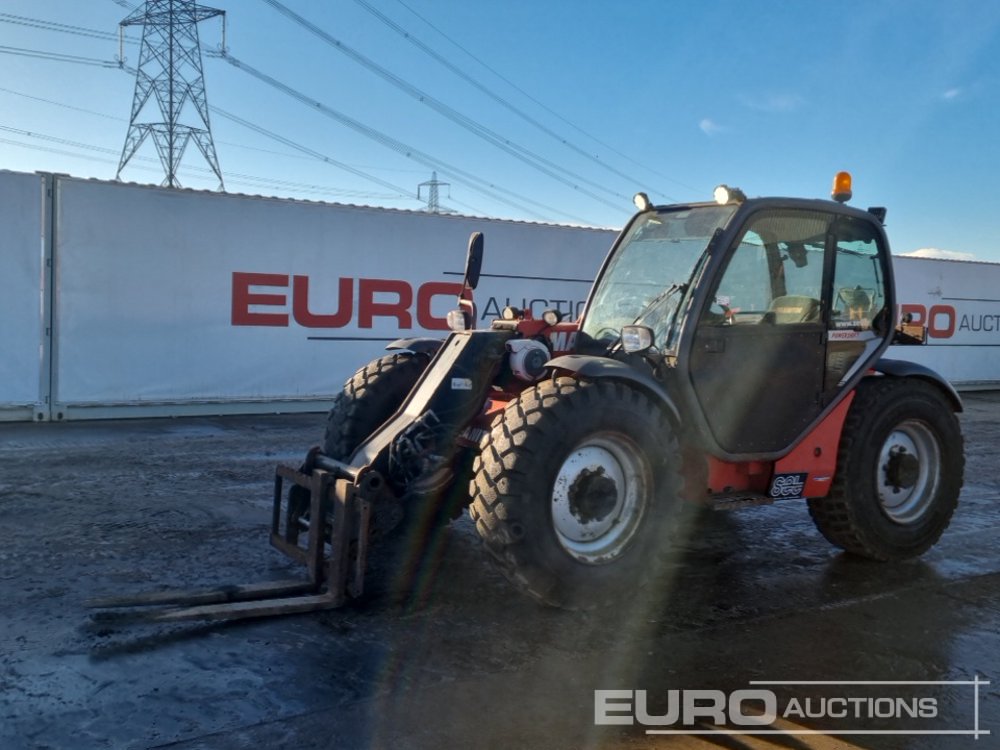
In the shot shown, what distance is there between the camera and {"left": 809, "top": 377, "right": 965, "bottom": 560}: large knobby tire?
5.37 metres

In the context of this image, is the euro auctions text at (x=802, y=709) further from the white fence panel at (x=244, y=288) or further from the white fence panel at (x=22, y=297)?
the white fence panel at (x=22, y=297)

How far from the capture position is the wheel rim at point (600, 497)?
433cm

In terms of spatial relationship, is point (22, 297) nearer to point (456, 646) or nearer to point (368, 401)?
point (368, 401)

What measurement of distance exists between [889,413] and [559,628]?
2616 mm

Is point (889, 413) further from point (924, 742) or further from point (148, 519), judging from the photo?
point (148, 519)

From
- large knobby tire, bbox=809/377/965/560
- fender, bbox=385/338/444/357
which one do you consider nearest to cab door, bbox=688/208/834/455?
large knobby tire, bbox=809/377/965/560

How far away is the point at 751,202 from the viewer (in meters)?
4.91

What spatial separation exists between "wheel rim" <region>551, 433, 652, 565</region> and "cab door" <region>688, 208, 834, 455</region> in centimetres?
59

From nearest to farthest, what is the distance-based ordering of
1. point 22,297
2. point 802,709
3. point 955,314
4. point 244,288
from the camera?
point 802,709 < point 22,297 < point 244,288 < point 955,314

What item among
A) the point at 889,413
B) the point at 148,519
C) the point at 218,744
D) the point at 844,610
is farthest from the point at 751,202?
the point at 148,519

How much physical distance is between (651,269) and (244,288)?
25.6 ft

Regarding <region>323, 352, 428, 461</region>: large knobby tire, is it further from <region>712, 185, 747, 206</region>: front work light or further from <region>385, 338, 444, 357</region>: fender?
<region>712, 185, 747, 206</region>: front work light

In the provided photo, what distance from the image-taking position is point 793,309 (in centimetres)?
517

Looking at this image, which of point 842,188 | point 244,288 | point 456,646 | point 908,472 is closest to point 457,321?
point 456,646
